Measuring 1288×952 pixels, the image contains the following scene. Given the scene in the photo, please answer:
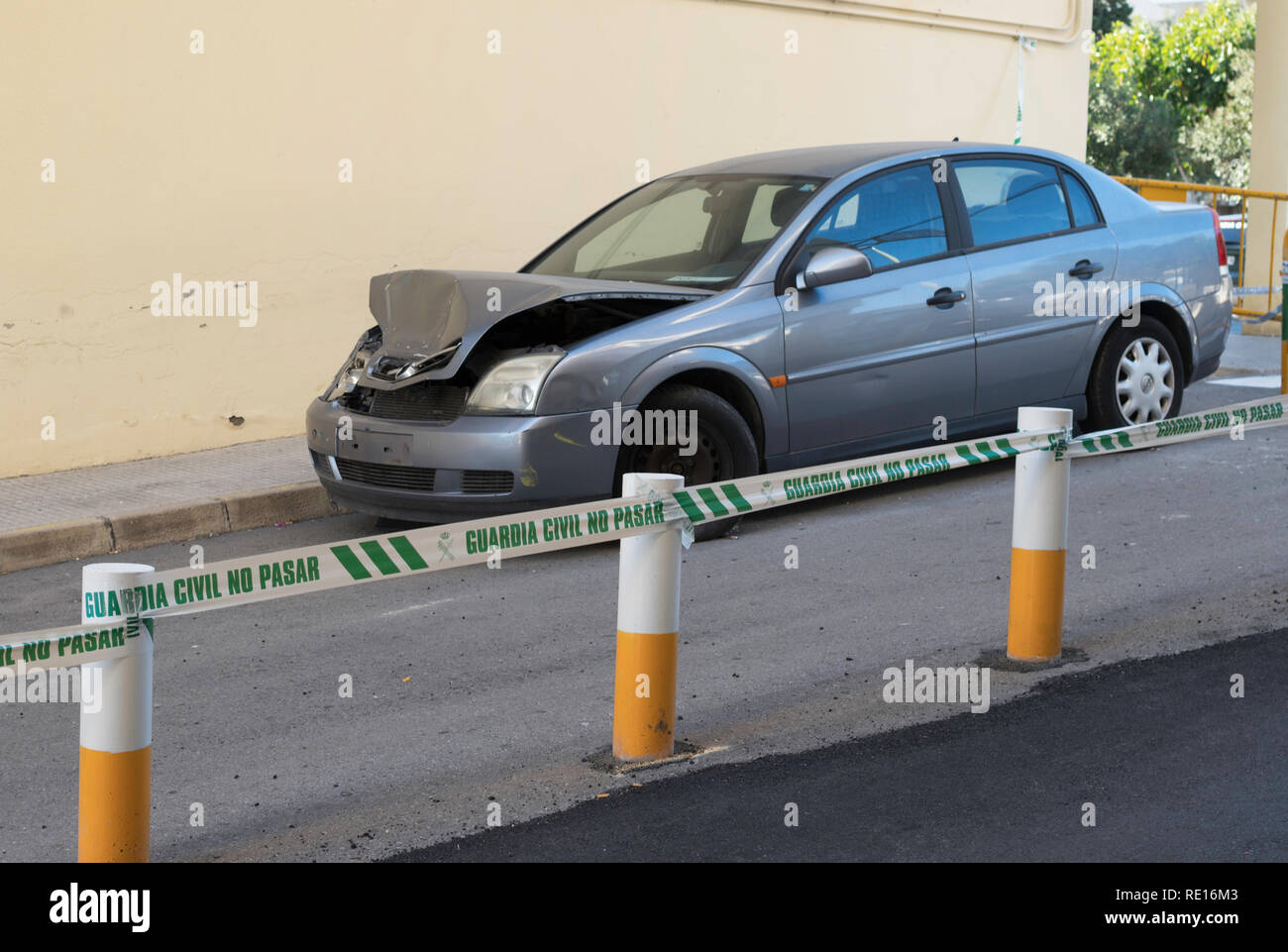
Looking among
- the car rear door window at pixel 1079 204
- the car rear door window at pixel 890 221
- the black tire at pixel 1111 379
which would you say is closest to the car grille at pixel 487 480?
the car rear door window at pixel 890 221

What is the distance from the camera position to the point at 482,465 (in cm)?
653

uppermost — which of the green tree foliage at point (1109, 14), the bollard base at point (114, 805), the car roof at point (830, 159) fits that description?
the green tree foliage at point (1109, 14)

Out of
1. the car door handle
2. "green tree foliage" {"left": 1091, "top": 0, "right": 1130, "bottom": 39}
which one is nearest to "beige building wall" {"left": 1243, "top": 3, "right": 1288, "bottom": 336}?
the car door handle

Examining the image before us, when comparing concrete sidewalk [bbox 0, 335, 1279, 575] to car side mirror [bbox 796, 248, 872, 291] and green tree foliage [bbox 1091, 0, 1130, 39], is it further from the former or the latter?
green tree foliage [bbox 1091, 0, 1130, 39]

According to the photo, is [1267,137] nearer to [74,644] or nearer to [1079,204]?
[1079,204]

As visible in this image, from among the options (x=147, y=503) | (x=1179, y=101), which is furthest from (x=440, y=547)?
(x=1179, y=101)

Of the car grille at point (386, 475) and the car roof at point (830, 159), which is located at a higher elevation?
the car roof at point (830, 159)

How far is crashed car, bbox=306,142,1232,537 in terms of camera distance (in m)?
6.63

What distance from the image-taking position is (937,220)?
7773mm

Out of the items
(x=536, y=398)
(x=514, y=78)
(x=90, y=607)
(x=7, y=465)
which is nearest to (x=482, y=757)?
(x=90, y=607)

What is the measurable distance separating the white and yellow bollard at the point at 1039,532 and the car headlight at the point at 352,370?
10.9 ft

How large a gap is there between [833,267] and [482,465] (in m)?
1.84

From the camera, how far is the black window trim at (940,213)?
7230 mm

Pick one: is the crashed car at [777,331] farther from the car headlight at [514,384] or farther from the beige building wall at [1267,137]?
the beige building wall at [1267,137]
